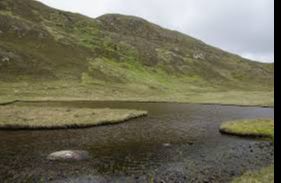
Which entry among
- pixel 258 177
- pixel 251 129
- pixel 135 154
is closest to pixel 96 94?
pixel 251 129

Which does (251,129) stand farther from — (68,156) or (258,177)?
(68,156)

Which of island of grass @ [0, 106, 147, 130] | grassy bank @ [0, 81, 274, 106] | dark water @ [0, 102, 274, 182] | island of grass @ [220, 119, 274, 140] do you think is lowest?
dark water @ [0, 102, 274, 182]

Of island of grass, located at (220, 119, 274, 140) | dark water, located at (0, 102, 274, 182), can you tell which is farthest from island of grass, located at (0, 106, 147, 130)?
island of grass, located at (220, 119, 274, 140)

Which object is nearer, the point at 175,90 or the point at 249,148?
the point at 249,148

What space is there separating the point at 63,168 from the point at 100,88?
9880cm

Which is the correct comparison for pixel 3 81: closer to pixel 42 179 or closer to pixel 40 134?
pixel 40 134

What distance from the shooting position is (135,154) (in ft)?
118

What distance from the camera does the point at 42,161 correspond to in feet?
108

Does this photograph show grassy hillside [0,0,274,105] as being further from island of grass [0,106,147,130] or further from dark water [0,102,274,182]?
dark water [0,102,274,182]

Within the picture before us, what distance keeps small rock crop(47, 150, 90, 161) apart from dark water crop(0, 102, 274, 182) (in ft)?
3.89

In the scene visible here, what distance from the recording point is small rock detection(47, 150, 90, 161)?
110 ft

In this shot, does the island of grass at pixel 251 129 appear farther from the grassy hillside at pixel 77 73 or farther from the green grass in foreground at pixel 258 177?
the grassy hillside at pixel 77 73

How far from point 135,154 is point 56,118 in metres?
26.7
